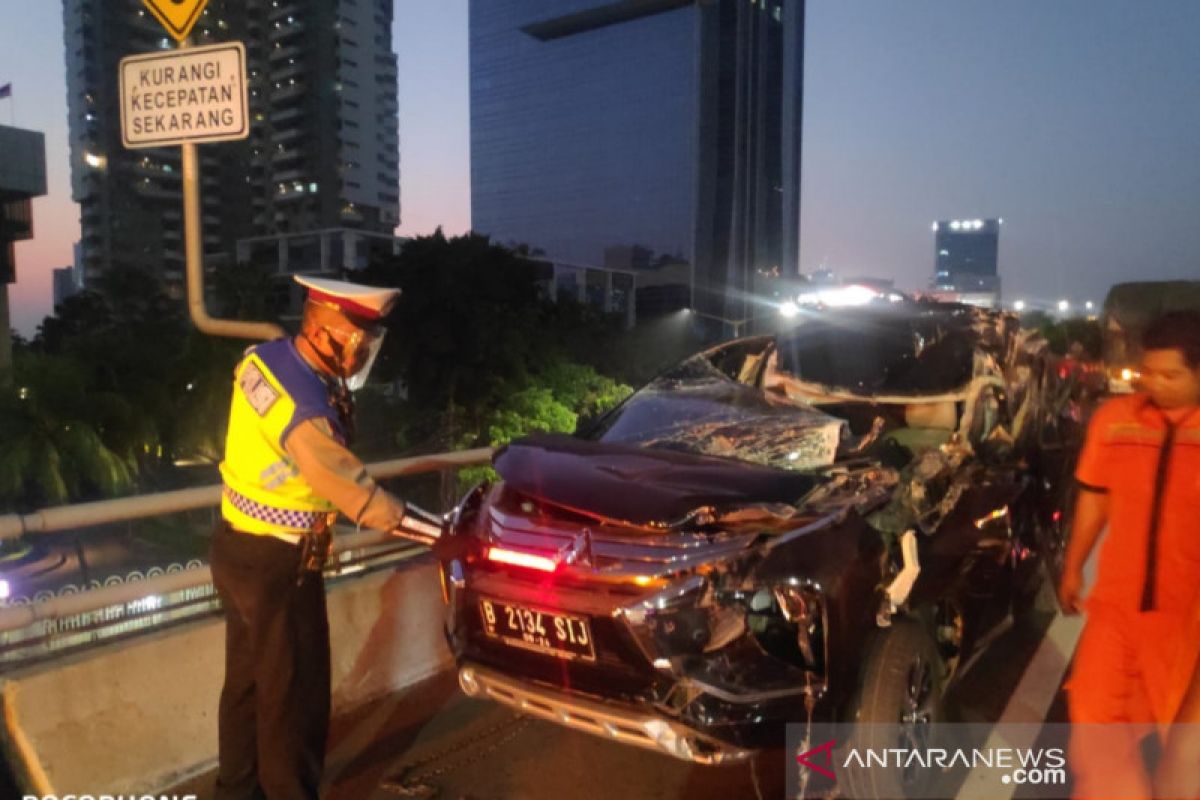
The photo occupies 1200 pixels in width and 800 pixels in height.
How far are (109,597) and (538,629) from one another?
166 centimetres

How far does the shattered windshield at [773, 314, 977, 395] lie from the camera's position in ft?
17.3

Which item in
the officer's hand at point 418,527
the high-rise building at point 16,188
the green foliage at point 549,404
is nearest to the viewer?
the officer's hand at point 418,527

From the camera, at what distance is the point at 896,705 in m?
3.38

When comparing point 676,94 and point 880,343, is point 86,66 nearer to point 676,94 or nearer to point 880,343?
point 676,94

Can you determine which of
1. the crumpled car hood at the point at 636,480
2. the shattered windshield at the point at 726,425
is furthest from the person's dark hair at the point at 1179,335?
the shattered windshield at the point at 726,425

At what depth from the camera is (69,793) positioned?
3.34m

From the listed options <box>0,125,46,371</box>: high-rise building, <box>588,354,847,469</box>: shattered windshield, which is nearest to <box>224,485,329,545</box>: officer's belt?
<box>588,354,847,469</box>: shattered windshield

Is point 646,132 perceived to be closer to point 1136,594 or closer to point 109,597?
point 109,597

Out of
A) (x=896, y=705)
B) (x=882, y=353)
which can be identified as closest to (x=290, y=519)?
(x=896, y=705)

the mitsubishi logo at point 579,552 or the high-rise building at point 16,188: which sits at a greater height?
the high-rise building at point 16,188

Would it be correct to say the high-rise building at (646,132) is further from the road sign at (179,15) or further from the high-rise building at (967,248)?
the road sign at (179,15)

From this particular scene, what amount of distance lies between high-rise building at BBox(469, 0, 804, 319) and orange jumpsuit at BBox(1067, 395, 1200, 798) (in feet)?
329

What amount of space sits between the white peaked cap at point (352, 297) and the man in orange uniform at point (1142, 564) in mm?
2382

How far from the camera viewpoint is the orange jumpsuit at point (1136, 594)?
111 inches
